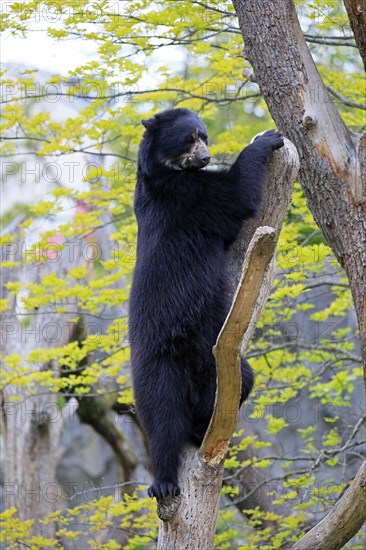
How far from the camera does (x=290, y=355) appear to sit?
6918mm

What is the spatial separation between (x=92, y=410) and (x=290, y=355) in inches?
89.0

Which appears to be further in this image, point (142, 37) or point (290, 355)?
point (290, 355)

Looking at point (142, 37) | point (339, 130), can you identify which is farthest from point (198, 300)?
point (142, 37)

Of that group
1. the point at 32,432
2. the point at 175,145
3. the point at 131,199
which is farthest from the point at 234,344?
the point at 32,432

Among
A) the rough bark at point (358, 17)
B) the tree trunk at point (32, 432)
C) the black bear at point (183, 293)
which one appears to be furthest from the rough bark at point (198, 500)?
the tree trunk at point (32, 432)

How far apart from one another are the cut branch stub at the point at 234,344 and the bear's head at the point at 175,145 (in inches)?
58.3

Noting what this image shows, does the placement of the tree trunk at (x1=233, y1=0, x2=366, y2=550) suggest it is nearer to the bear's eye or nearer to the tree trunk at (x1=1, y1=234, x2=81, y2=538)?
the bear's eye

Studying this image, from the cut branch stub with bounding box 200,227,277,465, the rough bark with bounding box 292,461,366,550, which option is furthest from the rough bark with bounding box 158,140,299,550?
the rough bark with bounding box 292,461,366,550

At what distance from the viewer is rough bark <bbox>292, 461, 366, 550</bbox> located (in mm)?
3746

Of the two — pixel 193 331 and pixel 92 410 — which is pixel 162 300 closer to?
pixel 193 331

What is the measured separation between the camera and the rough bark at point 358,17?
13.3ft

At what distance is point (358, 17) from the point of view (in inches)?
161

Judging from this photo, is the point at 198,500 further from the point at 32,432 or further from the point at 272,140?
the point at 32,432

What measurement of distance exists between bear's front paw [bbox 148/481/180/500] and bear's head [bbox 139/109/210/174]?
6.11ft
